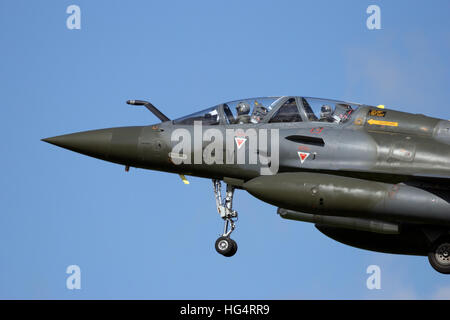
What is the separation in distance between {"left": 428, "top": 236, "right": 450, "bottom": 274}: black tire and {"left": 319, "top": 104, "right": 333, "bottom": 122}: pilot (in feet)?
11.3

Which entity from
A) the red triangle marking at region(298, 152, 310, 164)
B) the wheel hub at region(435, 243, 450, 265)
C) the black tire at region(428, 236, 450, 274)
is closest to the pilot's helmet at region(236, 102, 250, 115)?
the red triangle marking at region(298, 152, 310, 164)

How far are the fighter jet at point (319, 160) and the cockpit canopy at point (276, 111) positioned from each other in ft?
0.07

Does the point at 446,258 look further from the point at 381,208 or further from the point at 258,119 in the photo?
the point at 258,119

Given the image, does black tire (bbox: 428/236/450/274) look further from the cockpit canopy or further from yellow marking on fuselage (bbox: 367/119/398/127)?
the cockpit canopy

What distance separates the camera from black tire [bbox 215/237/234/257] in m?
21.7

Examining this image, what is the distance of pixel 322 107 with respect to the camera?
70.7 ft

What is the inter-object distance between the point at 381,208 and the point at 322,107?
3.12 m

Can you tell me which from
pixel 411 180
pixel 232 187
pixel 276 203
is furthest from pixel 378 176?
pixel 232 187

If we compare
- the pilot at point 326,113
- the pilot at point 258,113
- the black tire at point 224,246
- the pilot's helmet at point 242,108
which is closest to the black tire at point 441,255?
the pilot at point 326,113

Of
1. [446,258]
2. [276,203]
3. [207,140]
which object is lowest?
[446,258]

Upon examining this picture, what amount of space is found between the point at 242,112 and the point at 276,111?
2.76ft

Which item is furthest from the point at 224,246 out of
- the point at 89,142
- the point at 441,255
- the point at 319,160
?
the point at 441,255

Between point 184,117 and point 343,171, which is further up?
point 184,117

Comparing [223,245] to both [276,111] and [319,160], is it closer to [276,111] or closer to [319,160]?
[319,160]
